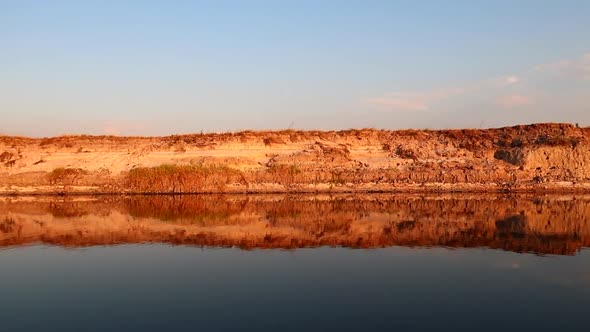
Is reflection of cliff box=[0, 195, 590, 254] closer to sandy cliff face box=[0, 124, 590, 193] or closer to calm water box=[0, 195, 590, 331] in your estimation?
calm water box=[0, 195, 590, 331]

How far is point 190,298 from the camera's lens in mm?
10016

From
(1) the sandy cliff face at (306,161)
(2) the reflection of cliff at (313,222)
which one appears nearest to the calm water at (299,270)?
(2) the reflection of cliff at (313,222)

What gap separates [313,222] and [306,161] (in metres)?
16.6

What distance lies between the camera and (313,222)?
19953 millimetres

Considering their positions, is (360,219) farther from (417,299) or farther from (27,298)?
(27,298)

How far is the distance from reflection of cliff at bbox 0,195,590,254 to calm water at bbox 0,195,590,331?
91 millimetres

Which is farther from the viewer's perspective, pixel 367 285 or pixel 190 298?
pixel 367 285

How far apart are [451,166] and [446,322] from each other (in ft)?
92.9

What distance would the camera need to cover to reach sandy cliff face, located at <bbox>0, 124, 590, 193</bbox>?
34.1m

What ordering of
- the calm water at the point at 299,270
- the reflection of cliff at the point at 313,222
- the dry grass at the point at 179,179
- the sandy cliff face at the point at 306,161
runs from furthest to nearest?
1. the dry grass at the point at 179,179
2. the sandy cliff face at the point at 306,161
3. the reflection of cliff at the point at 313,222
4. the calm water at the point at 299,270

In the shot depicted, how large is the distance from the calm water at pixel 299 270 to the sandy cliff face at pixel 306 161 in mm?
10842

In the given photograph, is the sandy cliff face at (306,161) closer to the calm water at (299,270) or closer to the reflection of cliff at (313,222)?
the reflection of cliff at (313,222)

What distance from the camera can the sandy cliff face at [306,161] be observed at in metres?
34.1

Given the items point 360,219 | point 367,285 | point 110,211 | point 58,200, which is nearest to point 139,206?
point 110,211
